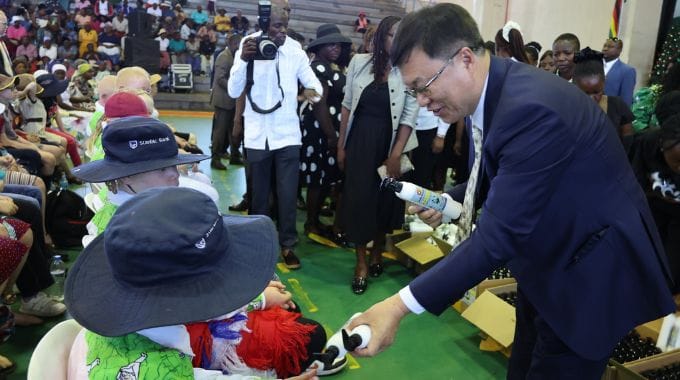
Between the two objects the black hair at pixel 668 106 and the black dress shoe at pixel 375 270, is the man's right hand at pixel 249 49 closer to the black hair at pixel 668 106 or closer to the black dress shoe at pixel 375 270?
the black dress shoe at pixel 375 270

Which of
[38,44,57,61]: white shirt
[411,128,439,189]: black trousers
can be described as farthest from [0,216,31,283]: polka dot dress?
[38,44,57,61]: white shirt

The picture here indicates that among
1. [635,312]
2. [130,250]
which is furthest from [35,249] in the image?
[635,312]

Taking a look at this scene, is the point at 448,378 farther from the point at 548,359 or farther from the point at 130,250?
the point at 130,250

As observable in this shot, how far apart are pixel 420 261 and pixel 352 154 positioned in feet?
2.83

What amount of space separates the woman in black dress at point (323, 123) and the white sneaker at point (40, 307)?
6.46ft

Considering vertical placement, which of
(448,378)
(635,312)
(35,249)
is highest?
(635,312)

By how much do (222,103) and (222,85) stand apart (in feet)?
0.67

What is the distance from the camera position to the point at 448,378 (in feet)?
8.54

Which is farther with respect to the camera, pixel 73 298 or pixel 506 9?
pixel 506 9

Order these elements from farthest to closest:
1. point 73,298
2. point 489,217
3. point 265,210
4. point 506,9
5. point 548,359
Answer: point 506,9 < point 265,210 < point 548,359 < point 489,217 < point 73,298

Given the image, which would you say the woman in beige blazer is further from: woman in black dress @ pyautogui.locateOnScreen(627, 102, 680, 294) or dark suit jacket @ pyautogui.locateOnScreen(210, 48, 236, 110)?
dark suit jacket @ pyautogui.locateOnScreen(210, 48, 236, 110)

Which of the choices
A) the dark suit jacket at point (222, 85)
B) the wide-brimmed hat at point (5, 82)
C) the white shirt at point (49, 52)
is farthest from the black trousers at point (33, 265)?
the white shirt at point (49, 52)

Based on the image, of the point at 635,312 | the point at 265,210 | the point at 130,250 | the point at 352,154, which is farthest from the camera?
the point at 265,210

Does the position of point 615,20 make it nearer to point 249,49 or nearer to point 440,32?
point 249,49
